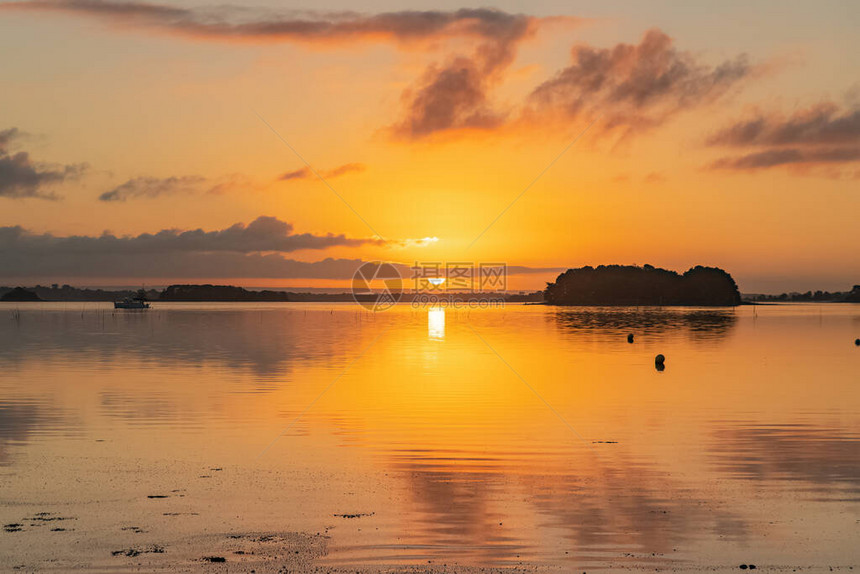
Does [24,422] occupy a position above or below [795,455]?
below

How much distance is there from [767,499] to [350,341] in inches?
2779

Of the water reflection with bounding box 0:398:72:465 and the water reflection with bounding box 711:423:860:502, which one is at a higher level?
the water reflection with bounding box 711:423:860:502

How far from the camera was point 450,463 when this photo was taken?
2233 centimetres

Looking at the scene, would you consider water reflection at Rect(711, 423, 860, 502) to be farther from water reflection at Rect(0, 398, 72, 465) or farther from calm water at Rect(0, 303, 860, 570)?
water reflection at Rect(0, 398, 72, 465)

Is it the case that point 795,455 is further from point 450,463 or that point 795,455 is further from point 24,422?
point 24,422

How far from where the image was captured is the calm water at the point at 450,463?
49.3 ft

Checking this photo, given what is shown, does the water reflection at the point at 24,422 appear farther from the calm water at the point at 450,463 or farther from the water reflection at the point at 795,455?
the water reflection at the point at 795,455

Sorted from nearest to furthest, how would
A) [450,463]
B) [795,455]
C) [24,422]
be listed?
[450,463] → [795,455] → [24,422]

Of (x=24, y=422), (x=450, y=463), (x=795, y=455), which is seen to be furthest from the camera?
(x=24, y=422)

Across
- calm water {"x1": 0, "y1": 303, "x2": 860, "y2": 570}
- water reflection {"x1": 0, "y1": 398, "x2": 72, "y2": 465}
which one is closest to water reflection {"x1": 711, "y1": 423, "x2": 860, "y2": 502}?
calm water {"x1": 0, "y1": 303, "x2": 860, "y2": 570}

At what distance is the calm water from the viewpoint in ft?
49.3

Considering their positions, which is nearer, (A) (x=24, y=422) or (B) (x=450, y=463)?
(B) (x=450, y=463)

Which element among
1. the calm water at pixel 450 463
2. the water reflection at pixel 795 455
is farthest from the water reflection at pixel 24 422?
the water reflection at pixel 795 455

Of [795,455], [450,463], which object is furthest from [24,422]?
[795,455]
